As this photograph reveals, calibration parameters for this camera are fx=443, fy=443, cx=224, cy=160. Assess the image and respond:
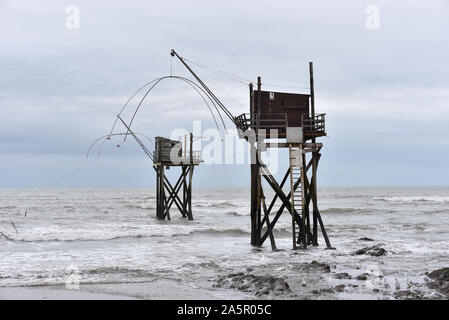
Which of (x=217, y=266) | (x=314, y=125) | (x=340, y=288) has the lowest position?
(x=217, y=266)

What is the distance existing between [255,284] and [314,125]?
7.85 m

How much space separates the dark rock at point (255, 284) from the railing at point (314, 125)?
697cm

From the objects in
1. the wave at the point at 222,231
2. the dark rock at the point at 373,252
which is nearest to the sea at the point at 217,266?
the dark rock at the point at 373,252

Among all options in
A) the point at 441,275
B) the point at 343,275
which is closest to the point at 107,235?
the point at 343,275

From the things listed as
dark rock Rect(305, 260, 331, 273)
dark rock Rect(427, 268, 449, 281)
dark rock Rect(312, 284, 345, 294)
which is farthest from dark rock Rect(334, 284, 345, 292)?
dark rock Rect(427, 268, 449, 281)

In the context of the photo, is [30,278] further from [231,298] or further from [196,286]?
[231,298]

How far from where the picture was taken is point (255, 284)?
1142cm

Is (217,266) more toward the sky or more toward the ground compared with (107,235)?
more toward the sky

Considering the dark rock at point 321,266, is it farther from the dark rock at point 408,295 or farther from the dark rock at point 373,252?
the dark rock at point 373,252

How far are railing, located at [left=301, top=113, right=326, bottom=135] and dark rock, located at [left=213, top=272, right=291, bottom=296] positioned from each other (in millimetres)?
6973

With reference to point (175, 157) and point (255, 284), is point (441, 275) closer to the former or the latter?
point (255, 284)

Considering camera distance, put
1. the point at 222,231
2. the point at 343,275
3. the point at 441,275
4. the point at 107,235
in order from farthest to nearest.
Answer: the point at 222,231 → the point at 107,235 → the point at 343,275 → the point at 441,275
